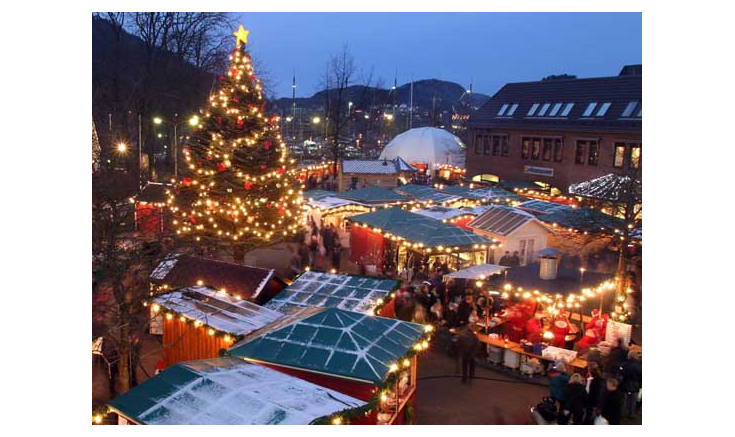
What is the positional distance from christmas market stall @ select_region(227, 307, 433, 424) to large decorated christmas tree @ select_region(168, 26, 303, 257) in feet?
26.4

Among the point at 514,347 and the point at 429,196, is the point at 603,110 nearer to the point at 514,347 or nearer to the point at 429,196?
the point at 429,196

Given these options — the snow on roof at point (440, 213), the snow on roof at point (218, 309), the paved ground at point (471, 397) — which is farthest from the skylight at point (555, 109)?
the snow on roof at point (218, 309)

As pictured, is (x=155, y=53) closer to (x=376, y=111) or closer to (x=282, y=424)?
(x=282, y=424)

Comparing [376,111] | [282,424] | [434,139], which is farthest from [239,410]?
[376,111]

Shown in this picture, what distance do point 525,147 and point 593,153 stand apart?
5.35 meters

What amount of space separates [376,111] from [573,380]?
75042 millimetres

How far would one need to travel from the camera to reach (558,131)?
108 feet

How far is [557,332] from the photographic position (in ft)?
36.4

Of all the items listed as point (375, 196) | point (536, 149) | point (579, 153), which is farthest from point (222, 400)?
point (536, 149)

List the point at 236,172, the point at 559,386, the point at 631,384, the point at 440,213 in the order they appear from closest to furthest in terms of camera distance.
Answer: the point at 559,386, the point at 631,384, the point at 236,172, the point at 440,213

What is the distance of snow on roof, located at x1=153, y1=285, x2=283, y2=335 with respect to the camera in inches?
369

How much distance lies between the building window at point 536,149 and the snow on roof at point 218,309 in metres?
27.4

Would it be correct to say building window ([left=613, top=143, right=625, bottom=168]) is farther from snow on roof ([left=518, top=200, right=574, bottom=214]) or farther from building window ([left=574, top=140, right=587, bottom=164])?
snow on roof ([left=518, top=200, right=574, bottom=214])

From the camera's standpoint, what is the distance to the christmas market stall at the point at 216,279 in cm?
1168
